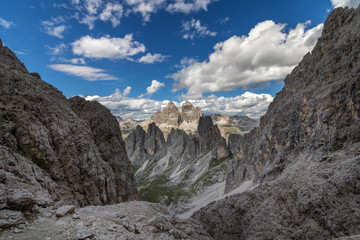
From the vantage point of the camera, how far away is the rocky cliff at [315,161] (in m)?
21.2

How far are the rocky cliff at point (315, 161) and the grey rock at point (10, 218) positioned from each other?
26.6 m

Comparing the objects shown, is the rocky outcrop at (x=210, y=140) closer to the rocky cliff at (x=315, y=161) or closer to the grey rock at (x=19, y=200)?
the rocky cliff at (x=315, y=161)

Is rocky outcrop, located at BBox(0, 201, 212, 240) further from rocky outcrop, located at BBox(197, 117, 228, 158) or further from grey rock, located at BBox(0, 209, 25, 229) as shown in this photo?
rocky outcrop, located at BBox(197, 117, 228, 158)

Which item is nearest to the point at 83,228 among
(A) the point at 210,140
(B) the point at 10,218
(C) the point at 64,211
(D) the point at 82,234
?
(D) the point at 82,234

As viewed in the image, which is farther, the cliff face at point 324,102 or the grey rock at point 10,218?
the cliff face at point 324,102

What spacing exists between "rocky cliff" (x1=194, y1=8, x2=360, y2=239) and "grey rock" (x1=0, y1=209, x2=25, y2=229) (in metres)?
26.6

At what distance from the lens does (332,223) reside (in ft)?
64.5

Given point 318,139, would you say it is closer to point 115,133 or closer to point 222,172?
point 115,133

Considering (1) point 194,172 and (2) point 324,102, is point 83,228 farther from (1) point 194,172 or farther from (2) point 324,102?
(1) point 194,172

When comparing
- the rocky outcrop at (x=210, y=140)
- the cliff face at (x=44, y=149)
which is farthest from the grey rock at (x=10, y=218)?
the rocky outcrop at (x=210, y=140)

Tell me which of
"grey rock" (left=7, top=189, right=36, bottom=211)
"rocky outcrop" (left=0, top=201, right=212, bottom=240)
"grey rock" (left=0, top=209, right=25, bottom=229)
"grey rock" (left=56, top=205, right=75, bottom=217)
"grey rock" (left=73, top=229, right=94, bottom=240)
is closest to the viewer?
"grey rock" (left=0, top=209, right=25, bottom=229)

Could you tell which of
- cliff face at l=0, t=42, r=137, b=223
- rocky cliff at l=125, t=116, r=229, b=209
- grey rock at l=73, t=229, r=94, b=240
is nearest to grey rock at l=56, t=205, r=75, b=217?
cliff face at l=0, t=42, r=137, b=223

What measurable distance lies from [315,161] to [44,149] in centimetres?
4379

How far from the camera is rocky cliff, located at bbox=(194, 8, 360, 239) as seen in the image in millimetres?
21219
